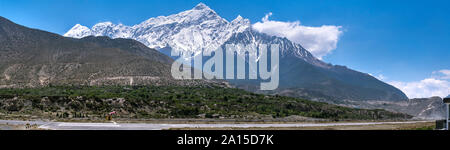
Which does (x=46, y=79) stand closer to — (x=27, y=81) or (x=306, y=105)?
(x=27, y=81)

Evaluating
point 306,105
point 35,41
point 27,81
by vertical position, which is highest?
point 35,41

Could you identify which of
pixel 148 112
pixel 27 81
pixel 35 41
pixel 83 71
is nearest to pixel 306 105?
pixel 148 112

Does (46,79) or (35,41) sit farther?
(35,41)

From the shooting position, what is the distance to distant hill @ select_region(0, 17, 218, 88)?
10625 centimetres

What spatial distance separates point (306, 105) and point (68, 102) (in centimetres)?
6256

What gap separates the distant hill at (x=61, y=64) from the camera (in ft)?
349

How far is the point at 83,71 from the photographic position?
115m

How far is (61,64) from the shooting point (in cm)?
12012
